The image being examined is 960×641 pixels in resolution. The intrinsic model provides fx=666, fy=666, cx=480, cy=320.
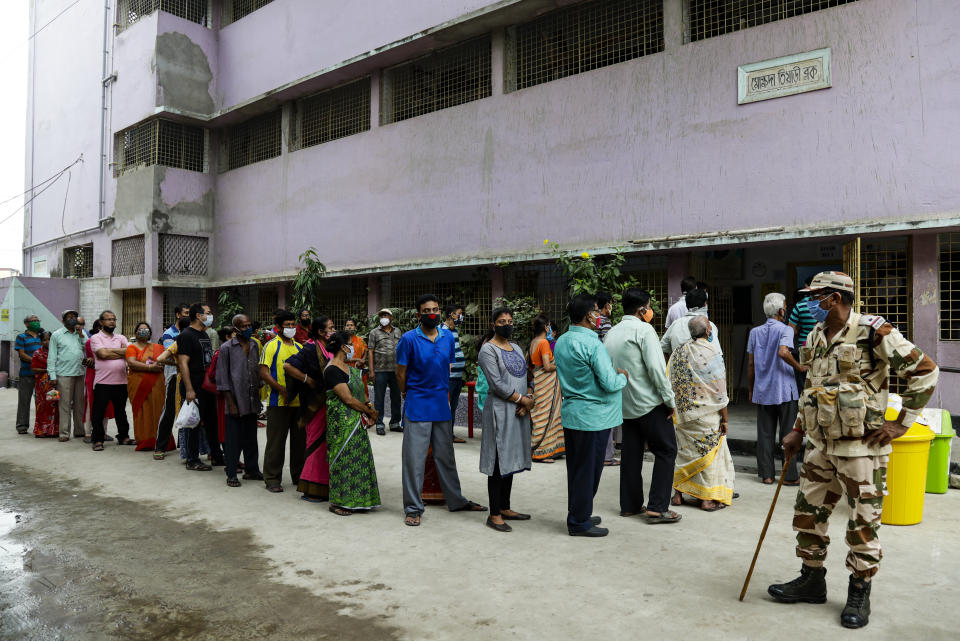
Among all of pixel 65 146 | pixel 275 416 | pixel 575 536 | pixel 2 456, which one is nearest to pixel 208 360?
pixel 275 416

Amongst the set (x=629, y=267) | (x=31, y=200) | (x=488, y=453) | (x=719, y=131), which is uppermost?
(x=31, y=200)

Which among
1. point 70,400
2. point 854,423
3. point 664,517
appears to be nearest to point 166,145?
point 70,400

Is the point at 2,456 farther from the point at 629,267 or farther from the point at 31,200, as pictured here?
the point at 31,200

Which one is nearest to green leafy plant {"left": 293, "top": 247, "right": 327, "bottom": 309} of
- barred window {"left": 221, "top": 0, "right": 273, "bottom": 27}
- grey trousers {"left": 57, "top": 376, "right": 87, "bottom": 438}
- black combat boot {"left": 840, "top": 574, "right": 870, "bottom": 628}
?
grey trousers {"left": 57, "top": 376, "right": 87, "bottom": 438}

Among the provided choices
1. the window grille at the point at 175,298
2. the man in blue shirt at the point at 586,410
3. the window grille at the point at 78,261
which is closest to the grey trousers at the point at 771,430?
the man in blue shirt at the point at 586,410

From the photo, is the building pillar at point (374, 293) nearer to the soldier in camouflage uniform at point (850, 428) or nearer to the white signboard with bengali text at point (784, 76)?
the white signboard with bengali text at point (784, 76)

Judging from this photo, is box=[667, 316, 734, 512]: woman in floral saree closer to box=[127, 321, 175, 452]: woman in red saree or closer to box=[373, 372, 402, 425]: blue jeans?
box=[373, 372, 402, 425]: blue jeans

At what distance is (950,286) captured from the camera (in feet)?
22.6

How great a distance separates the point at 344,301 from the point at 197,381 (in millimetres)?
6445

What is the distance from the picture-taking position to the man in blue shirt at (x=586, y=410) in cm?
486

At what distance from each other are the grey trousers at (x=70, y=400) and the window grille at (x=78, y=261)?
1053 cm

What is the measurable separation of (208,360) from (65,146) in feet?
51.0

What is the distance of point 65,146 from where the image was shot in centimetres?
1916

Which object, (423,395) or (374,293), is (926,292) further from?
(374,293)
